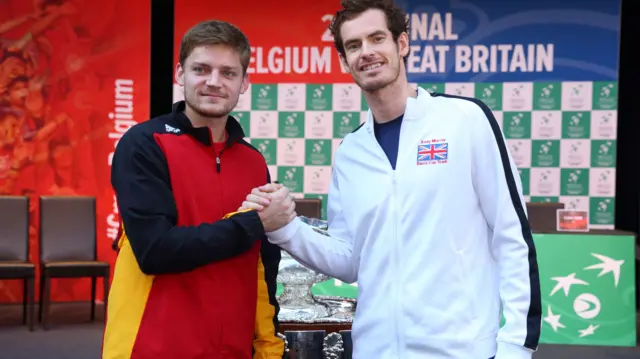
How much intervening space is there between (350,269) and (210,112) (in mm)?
550

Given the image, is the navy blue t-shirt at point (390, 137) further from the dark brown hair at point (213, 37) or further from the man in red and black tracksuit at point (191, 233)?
the dark brown hair at point (213, 37)

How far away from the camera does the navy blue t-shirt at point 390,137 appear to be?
1840 mm

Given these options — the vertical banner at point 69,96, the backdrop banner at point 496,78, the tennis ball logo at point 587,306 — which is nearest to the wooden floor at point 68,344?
the tennis ball logo at point 587,306

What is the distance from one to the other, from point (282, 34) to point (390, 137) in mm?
5071

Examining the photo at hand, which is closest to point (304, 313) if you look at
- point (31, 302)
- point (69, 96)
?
point (31, 302)

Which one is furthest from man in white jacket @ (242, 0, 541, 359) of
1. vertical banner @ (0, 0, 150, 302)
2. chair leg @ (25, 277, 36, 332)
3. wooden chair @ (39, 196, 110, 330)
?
vertical banner @ (0, 0, 150, 302)

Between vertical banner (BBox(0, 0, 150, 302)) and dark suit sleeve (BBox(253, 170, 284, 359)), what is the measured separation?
5.06 metres

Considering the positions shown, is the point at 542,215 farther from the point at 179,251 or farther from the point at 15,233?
the point at 179,251

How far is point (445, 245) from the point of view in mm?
1700

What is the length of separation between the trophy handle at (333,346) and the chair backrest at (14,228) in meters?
4.31

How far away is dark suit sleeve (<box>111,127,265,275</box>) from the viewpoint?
5.43 feet

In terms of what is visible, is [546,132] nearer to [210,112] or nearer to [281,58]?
[281,58]

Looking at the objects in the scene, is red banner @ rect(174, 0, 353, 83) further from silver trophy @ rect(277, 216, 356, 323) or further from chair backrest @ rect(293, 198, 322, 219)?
silver trophy @ rect(277, 216, 356, 323)

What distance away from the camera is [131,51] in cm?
678
